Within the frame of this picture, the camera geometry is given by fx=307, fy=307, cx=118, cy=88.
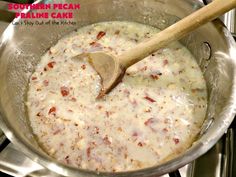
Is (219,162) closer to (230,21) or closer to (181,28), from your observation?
(181,28)

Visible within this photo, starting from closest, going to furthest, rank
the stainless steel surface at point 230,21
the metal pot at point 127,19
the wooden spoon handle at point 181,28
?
the metal pot at point 127,19 → the wooden spoon handle at point 181,28 → the stainless steel surface at point 230,21

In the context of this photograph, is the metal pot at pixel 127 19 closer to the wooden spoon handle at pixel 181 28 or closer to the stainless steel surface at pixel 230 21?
the wooden spoon handle at pixel 181 28

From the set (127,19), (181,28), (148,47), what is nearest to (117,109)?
(148,47)

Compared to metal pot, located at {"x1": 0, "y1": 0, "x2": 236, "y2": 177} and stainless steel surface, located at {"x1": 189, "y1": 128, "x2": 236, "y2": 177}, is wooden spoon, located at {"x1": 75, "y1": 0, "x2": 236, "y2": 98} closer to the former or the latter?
metal pot, located at {"x1": 0, "y1": 0, "x2": 236, "y2": 177}

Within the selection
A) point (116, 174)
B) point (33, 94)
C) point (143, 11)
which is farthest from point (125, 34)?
point (116, 174)

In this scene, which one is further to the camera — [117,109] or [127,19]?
[127,19]

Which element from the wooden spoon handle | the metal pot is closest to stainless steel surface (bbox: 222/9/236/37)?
the metal pot

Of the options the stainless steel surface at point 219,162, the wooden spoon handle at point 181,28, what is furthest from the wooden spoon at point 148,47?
the stainless steel surface at point 219,162
